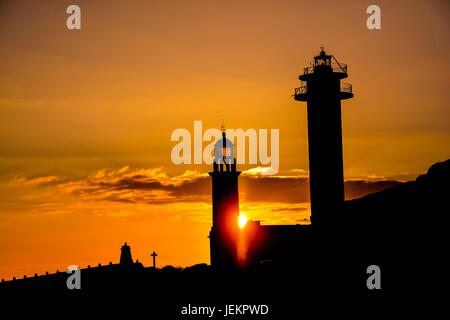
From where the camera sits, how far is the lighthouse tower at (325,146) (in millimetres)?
53844

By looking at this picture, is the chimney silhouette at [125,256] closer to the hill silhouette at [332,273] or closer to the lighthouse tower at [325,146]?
the hill silhouette at [332,273]

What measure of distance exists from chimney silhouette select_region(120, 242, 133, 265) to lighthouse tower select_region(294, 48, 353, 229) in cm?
1477

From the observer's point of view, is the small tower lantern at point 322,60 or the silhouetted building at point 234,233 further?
the silhouetted building at point 234,233

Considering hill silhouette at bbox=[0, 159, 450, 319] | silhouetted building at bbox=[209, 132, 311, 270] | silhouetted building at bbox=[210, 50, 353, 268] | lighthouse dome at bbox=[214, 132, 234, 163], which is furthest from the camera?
lighthouse dome at bbox=[214, 132, 234, 163]

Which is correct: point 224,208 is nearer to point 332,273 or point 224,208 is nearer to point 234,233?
point 234,233

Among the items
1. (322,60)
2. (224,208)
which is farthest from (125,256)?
(322,60)

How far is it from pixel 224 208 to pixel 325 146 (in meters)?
10.3

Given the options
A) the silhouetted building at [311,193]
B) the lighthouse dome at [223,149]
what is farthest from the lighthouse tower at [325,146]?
the lighthouse dome at [223,149]

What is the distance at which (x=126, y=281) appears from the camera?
53.5 meters

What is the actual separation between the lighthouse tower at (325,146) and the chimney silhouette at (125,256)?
14765 millimetres

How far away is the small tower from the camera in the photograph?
194 feet

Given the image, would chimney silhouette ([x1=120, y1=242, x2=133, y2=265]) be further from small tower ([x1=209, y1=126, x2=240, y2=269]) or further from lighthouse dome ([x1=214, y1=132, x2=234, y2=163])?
lighthouse dome ([x1=214, y1=132, x2=234, y2=163])

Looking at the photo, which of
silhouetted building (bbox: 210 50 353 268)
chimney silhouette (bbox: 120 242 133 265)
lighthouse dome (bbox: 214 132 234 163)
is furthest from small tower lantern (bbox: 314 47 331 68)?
chimney silhouette (bbox: 120 242 133 265)
